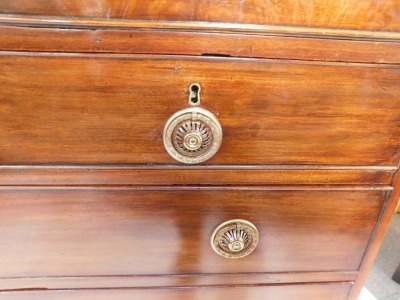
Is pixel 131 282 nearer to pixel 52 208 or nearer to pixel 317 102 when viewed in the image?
pixel 52 208

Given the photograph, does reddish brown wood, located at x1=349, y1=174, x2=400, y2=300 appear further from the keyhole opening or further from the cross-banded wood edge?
the keyhole opening

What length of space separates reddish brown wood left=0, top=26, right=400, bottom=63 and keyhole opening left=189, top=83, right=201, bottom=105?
4 centimetres

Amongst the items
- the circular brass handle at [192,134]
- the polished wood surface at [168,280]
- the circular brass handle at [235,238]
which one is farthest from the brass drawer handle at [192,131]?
the polished wood surface at [168,280]

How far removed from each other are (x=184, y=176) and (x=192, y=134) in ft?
0.27

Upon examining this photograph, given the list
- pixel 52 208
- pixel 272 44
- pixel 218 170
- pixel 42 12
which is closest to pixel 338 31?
pixel 272 44

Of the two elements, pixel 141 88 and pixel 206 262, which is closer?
pixel 141 88

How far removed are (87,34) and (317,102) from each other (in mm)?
303

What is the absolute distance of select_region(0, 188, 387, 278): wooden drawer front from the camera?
0.55 m

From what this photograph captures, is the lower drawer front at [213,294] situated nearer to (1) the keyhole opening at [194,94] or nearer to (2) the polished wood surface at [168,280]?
(2) the polished wood surface at [168,280]

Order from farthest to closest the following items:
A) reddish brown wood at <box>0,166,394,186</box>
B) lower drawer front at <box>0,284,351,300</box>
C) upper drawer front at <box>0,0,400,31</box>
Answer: lower drawer front at <box>0,284,351,300</box>
reddish brown wood at <box>0,166,394,186</box>
upper drawer front at <box>0,0,400,31</box>

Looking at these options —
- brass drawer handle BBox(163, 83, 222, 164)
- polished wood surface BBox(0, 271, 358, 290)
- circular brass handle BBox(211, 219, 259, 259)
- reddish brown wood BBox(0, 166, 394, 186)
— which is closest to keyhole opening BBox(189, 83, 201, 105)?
brass drawer handle BBox(163, 83, 222, 164)

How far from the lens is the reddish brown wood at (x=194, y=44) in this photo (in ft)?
1.42

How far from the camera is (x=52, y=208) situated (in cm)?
55

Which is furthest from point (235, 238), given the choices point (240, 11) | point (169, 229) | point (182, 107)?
point (240, 11)
